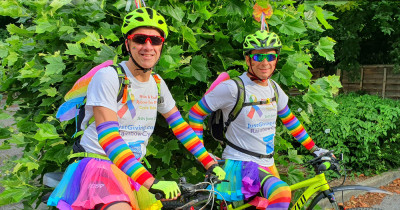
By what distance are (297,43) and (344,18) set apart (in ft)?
32.6

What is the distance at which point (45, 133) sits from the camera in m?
3.12

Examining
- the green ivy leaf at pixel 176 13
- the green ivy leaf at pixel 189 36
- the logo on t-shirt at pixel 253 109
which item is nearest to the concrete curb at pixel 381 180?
the logo on t-shirt at pixel 253 109

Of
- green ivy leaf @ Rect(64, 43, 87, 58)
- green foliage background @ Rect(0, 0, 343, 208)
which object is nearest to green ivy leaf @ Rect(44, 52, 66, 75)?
green foliage background @ Rect(0, 0, 343, 208)

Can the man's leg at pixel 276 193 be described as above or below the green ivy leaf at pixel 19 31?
below

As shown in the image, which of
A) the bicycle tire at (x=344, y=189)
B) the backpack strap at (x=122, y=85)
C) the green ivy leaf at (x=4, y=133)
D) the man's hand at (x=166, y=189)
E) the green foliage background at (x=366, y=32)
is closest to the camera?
the man's hand at (x=166, y=189)

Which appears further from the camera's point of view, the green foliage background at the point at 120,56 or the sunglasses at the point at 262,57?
the green foliage background at the point at 120,56

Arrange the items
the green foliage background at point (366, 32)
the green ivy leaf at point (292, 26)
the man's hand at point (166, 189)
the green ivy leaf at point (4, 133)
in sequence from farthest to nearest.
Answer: the green foliage background at point (366, 32)
the green ivy leaf at point (4, 133)
the green ivy leaf at point (292, 26)
the man's hand at point (166, 189)

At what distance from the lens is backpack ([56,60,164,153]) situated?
2.36 meters

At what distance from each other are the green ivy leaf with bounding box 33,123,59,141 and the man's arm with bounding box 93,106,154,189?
1102 mm

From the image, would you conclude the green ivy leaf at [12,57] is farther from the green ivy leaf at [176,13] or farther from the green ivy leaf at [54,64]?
the green ivy leaf at [176,13]

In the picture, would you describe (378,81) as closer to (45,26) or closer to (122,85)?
(45,26)

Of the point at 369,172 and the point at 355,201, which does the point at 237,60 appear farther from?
the point at 369,172

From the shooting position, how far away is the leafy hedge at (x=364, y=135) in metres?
6.62

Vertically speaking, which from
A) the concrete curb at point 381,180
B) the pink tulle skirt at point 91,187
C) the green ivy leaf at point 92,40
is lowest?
the concrete curb at point 381,180
